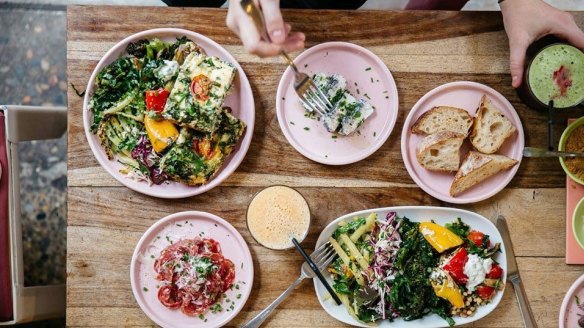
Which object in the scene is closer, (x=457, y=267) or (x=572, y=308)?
(x=457, y=267)

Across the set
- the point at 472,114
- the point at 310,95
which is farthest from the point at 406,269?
the point at 310,95

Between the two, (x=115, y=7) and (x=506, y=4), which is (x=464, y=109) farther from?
(x=115, y=7)

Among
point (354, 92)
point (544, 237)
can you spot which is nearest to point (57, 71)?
point (354, 92)

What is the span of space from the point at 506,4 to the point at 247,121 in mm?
1172

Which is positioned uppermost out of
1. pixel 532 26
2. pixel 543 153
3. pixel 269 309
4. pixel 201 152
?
pixel 532 26

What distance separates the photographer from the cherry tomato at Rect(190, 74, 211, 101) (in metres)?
2.27

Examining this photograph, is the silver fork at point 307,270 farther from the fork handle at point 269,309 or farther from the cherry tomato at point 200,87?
the cherry tomato at point 200,87

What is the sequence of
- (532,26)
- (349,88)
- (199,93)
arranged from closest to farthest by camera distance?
(199,93) < (532,26) < (349,88)

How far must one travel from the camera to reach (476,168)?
7.75ft

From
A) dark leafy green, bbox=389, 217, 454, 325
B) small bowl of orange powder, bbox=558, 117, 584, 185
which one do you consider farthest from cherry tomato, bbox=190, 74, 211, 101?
small bowl of orange powder, bbox=558, 117, 584, 185

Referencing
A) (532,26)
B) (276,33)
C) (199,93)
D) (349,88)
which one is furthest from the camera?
(349,88)

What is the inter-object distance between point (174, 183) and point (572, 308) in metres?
1.77

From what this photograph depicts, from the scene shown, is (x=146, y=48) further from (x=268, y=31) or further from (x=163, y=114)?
(x=268, y=31)

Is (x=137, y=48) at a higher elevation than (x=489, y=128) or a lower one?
higher
